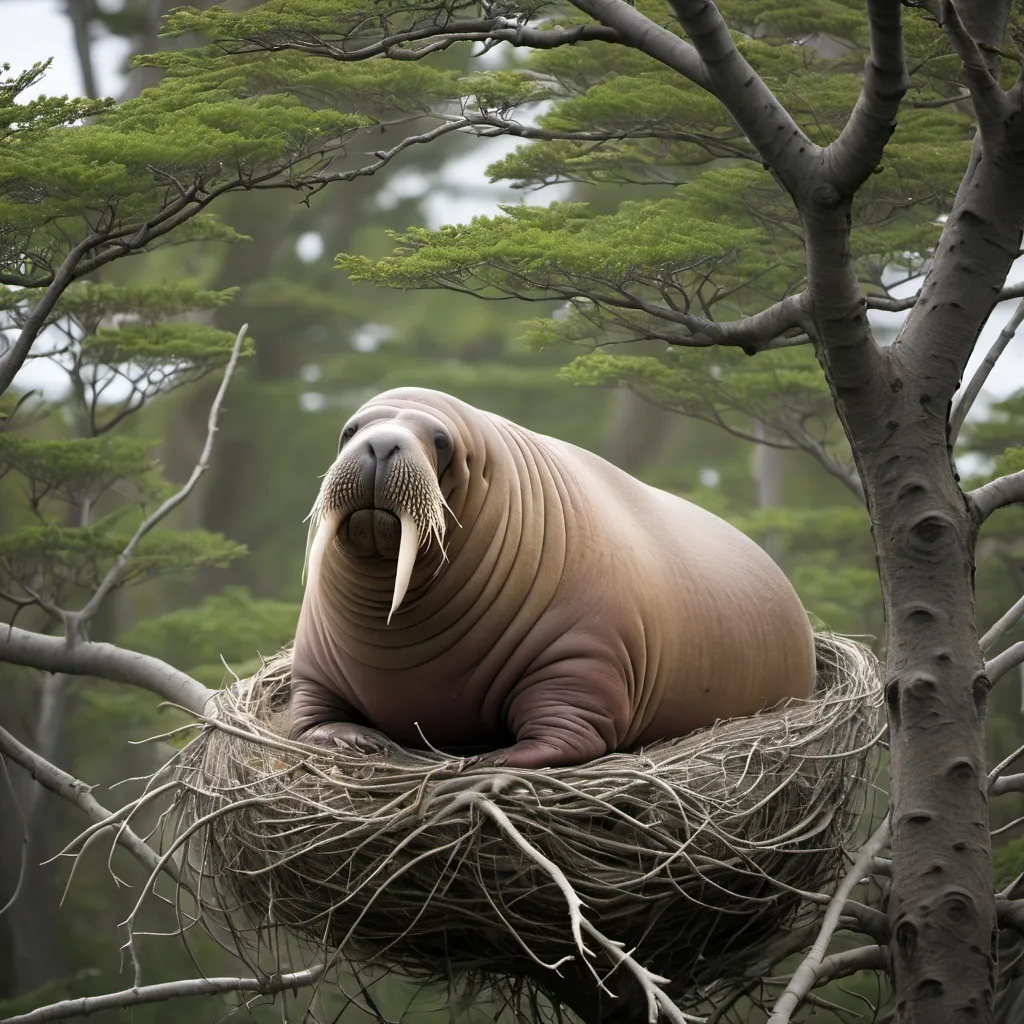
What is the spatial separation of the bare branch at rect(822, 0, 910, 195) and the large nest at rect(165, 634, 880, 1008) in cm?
114

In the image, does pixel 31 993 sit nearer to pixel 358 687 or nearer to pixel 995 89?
pixel 358 687

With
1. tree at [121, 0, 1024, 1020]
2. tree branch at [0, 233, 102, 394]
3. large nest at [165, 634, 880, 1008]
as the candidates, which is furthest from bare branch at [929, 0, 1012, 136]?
tree branch at [0, 233, 102, 394]

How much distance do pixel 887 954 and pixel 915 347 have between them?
3.69ft

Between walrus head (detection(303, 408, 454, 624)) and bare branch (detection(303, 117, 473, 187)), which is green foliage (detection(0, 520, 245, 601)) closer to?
bare branch (detection(303, 117, 473, 187))

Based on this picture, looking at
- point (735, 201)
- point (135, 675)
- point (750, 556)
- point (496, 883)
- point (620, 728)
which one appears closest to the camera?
point (496, 883)

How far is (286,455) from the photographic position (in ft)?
41.8

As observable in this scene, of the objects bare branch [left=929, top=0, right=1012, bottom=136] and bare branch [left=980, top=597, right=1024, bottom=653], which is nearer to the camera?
bare branch [left=929, top=0, right=1012, bottom=136]

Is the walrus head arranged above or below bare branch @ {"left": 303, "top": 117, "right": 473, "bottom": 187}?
below

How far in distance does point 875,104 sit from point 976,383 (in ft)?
3.01

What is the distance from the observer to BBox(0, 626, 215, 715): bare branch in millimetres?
4062

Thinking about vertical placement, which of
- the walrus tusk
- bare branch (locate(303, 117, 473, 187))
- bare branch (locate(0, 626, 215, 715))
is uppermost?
bare branch (locate(303, 117, 473, 187))

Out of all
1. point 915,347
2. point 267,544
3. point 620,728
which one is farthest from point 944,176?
point 267,544

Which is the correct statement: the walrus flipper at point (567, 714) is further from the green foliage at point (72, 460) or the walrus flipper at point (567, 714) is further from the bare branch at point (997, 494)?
the green foliage at point (72, 460)

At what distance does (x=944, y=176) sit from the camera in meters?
4.44
